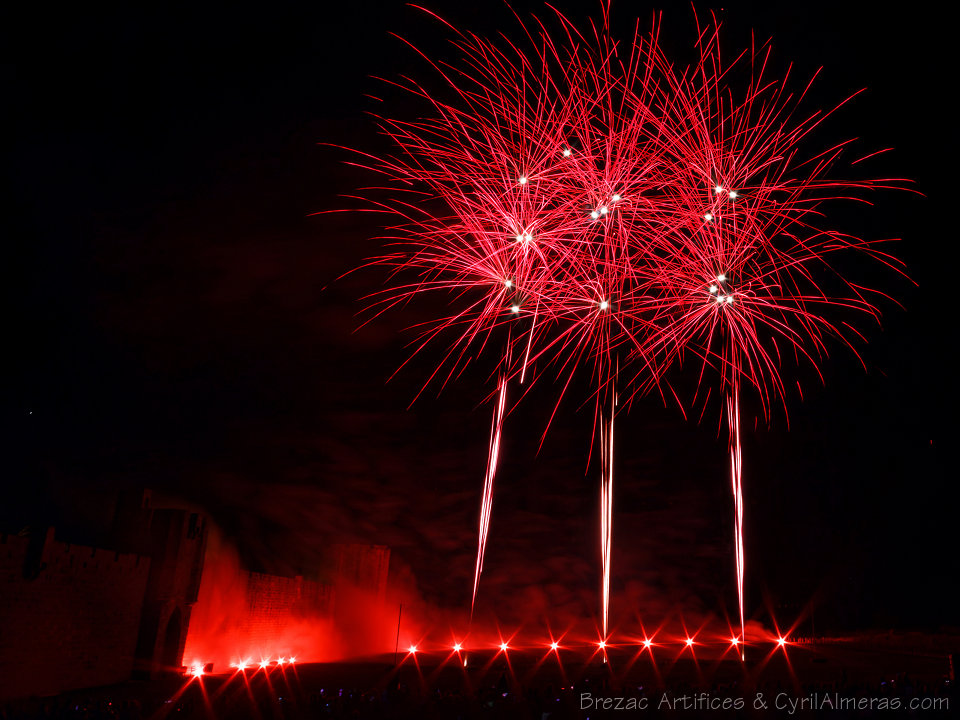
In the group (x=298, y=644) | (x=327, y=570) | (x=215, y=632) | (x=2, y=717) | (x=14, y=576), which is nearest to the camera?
(x=2, y=717)

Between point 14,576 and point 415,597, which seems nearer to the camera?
point 14,576

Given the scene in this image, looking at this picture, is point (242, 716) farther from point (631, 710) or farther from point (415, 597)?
point (415, 597)

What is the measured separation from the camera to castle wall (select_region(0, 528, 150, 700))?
510 inches

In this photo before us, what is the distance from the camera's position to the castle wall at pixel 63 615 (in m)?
13.0

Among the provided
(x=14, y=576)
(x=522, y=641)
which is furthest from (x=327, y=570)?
(x=14, y=576)

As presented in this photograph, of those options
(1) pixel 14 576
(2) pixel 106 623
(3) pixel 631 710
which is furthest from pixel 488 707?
(2) pixel 106 623

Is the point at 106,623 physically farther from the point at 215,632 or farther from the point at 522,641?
the point at 522,641

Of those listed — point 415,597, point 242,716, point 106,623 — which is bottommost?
point 242,716

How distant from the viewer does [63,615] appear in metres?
14.3

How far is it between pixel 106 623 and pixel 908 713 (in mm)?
15196

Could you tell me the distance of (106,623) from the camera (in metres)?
15.9

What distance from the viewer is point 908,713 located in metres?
9.45

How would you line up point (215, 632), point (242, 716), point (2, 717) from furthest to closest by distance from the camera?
point (215, 632) → point (242, 716) → point (2, 717)

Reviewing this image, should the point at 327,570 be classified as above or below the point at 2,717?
above
